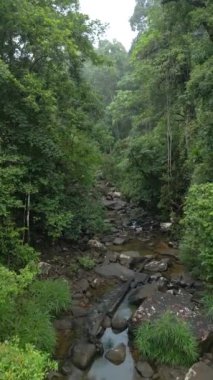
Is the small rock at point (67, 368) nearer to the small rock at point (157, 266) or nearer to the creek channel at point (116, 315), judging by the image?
the creek channel at point (116, 315)

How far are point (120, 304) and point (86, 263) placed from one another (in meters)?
2.32

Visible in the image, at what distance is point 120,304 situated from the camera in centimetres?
927

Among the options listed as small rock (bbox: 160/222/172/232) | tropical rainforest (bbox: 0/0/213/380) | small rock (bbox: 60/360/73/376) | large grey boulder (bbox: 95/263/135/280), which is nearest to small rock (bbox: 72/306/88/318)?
tropical rainforest (bbox: 0/0/213/380)

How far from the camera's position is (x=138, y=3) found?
35312 mm

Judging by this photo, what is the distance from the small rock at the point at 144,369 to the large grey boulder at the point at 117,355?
42cm

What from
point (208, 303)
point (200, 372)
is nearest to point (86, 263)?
point (208, 303)

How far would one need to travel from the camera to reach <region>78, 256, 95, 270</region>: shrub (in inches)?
440

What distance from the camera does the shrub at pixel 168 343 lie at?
6.77m

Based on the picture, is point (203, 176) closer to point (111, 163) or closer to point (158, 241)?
point (158, 241)

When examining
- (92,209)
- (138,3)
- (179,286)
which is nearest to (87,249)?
(92,209)

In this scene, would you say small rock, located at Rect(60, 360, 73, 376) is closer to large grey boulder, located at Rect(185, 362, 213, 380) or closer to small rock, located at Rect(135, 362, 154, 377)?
small rock, located at Rect(135, 362, 154, 377)

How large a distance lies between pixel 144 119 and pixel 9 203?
14.3 meters

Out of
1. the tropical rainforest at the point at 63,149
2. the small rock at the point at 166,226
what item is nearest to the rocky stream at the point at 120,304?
the small rock at the point at 166,226

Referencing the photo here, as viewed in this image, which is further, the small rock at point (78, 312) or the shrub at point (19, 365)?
the small rock at point (78, 312)
